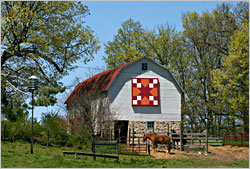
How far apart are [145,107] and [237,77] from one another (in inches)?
335

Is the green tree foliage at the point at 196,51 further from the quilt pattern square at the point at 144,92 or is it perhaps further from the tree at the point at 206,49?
the quilt pattern square at the point at 144,92

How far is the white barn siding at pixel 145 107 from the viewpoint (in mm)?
34781

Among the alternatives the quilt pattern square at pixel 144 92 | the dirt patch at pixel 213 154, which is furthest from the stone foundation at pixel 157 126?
the dirt patch at pixel 213 154

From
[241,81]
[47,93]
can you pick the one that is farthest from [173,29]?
[47,93]

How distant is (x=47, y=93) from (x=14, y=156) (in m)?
8.39

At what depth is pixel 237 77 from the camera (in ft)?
122

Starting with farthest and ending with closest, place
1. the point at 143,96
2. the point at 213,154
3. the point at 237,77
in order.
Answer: the point at 237,77, the point at 143,96, the point at 213,154

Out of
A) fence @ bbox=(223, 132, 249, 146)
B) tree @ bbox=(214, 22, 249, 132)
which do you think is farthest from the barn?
tree @ bbox=(214, 22, 249, 132)

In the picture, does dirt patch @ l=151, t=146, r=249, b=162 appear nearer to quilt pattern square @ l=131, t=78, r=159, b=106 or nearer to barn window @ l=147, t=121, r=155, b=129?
barn window @ l=147, t=121, r=155, b=129

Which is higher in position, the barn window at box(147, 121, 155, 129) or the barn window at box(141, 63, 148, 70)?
the barn window at box(141, 63, 148, 70)

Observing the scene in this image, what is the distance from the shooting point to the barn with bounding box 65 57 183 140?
34812mm

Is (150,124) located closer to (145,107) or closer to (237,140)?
(145,107)

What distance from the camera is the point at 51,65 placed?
108 ft

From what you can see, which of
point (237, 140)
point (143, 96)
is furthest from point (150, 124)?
point (237, 140)
